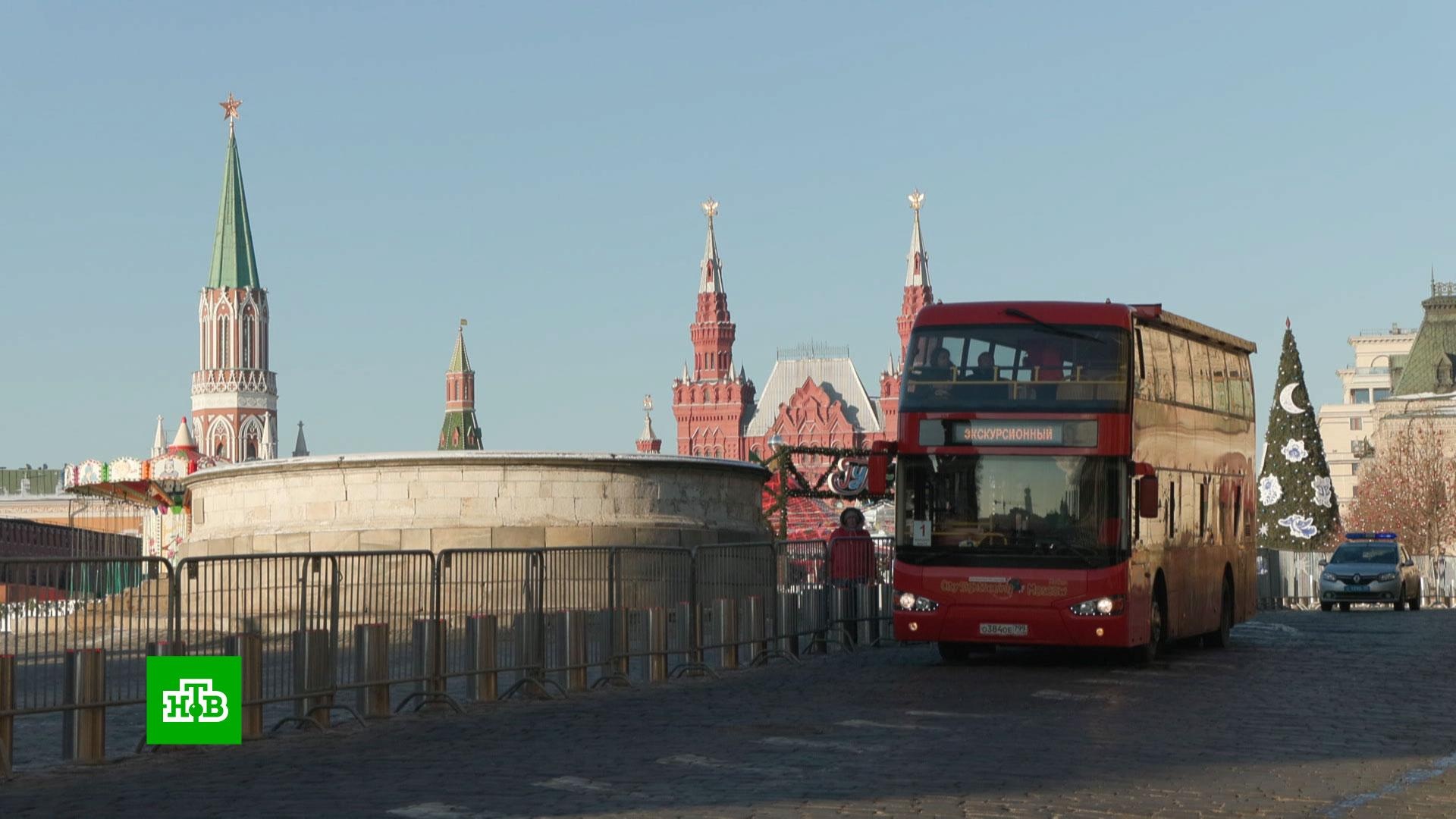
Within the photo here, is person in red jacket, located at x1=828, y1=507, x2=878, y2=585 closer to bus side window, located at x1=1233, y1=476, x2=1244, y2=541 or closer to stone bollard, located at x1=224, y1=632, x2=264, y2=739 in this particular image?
bus side window, located at x1=1233, y1=476, x2=1244, y2=541

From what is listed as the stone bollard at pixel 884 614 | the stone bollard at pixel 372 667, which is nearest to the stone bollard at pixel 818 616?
the stone bollard at pixel 884 614

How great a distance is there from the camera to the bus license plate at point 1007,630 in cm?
2041

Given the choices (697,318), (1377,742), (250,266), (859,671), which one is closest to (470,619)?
(859,671)

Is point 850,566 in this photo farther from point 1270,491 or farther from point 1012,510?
point 1270,491

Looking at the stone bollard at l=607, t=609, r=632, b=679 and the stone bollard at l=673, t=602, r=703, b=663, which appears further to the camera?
the stone bollard at l=673, t=602, r=703, b=663

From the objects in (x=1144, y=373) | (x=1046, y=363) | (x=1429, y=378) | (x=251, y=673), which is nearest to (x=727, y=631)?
(x=1046, y=363)

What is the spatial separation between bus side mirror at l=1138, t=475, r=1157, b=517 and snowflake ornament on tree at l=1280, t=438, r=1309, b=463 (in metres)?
55.1

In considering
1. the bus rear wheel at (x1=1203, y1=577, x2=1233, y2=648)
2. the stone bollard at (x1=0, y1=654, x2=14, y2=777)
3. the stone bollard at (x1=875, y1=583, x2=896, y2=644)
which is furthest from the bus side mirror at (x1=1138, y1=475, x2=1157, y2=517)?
the stone bollard at (x1=0, y1=654, x2=14, y2=777)

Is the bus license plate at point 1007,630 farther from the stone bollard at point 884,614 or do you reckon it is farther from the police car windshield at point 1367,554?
the police car windshield at point 1367,554

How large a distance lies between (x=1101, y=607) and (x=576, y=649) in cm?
519

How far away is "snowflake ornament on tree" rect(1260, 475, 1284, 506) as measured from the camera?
73562mm

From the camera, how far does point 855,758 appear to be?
42.1 feet

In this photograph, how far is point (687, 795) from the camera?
36.0 feet

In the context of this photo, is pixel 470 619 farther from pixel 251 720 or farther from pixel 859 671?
pixel 859 671
